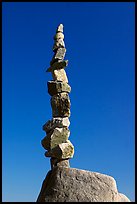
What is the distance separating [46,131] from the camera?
11.0m

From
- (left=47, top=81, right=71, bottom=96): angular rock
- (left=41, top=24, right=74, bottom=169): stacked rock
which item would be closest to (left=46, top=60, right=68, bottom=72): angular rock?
(left=41, top=24, right=74, bottom=169): stacked rock

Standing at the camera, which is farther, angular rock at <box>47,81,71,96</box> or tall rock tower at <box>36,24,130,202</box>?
angular rock at <box>47,81,71,96</box>

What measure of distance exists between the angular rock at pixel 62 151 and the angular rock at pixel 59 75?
2.04m

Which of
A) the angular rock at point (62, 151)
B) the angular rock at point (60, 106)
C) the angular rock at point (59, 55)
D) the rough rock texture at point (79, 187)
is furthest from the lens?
the angular rock at point (59, 55)

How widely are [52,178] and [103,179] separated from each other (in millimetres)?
1353

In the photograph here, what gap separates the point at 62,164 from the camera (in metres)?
10.3

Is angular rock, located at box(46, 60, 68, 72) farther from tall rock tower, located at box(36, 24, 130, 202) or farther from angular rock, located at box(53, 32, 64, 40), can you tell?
angular rock, located at box(53, 32, 64, 40)

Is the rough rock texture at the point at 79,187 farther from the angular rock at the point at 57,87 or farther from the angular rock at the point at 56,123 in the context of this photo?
the angular rock at the point at 57,87

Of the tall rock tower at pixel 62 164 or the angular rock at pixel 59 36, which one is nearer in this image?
the tall rock tower at pixel 62 164

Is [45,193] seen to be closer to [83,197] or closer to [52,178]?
[52,178]

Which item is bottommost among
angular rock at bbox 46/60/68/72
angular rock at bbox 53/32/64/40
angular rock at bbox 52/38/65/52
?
angular rock at bbox 46/60/68/72

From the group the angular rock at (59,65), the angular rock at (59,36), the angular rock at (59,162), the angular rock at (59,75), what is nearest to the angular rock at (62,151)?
the angular rock at (59,162)

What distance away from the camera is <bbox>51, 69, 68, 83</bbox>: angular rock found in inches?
438

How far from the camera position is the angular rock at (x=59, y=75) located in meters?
11.1
